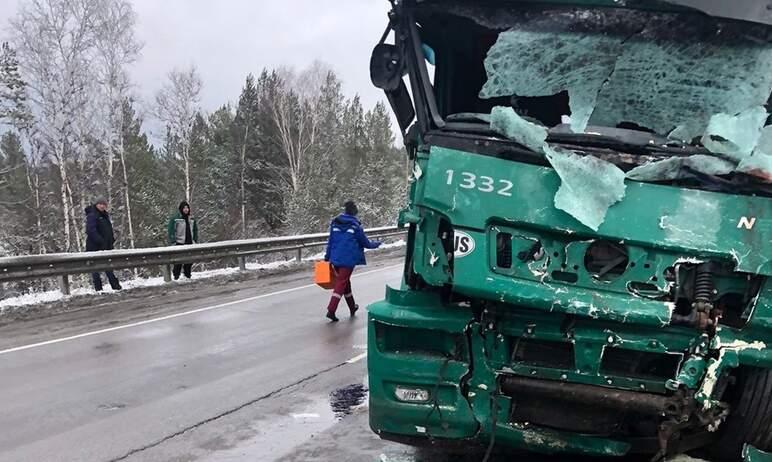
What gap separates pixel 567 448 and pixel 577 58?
2310 mm

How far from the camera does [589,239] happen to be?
10.7 feet

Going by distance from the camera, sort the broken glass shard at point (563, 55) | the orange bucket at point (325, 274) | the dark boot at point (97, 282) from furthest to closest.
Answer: the dark boot at point (97, 282) → the orange bucket at point (325, 274) → the broken glass shard at point (563, 55)

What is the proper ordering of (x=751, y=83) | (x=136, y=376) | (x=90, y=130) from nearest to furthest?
(x=751, y=83) → (x=136, y=376) → (x=90, y=130)

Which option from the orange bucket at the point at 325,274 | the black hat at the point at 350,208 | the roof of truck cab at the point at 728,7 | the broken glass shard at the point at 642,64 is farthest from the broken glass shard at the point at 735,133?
the orange bucket at the point at 325,274

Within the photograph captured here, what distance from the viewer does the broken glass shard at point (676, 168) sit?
10.9 ft

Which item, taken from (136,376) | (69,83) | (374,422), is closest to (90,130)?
(69,83)

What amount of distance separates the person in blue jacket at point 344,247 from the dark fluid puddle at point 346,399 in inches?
129

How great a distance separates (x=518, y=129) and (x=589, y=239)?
0.72 metres

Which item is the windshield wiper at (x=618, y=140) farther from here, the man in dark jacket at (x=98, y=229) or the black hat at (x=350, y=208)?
the man in dark jacket at (x=98, y=229)

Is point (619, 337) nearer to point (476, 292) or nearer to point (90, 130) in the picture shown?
point (476, 292)

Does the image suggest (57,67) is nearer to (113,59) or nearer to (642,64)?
(113,59)

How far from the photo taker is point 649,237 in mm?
3189

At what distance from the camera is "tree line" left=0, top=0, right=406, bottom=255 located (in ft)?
79.7

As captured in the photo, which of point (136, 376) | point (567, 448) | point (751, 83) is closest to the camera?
point (567, 448)
